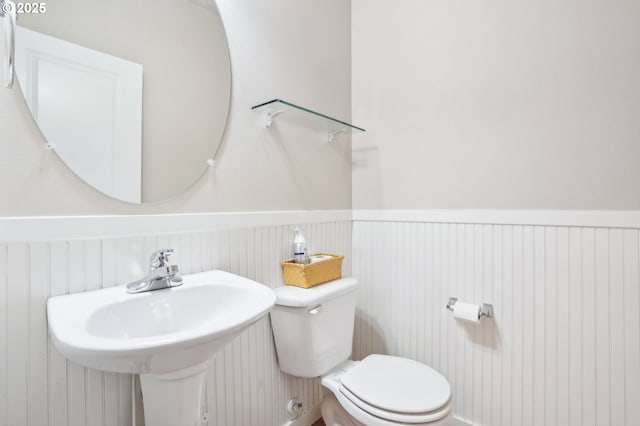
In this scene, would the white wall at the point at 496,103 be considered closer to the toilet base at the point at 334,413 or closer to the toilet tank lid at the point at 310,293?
the toilet tank lid at the point at 310,293

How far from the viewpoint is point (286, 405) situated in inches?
53.9

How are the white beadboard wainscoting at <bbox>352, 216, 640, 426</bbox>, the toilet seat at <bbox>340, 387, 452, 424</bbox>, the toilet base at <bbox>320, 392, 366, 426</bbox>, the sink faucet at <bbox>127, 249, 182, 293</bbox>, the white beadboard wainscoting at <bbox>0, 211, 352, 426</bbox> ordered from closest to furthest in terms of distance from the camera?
the white beadboard wainscoting at <bbox>0, 211, 352, 426</bbox> → the sink faucet at <bbox>127, 249, 182, 293</bbox> → the toilet seat at <bbox>340, 387, 452, 424</bbox> → the white beadboard wainscoting at <bbox>352, 216, 640, 426</bbox> → the toilet base at <bbox>320, 392, 366, 426</bbox>

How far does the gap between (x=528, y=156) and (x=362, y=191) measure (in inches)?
31.1

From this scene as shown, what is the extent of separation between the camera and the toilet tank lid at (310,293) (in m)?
1.18

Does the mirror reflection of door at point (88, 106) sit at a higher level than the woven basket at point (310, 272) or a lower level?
higher

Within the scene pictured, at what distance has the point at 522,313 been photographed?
1295mm

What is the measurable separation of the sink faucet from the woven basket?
0.49 meters

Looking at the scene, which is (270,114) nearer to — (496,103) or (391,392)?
(496,103)

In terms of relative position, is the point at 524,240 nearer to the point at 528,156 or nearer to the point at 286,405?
the point at 528,156

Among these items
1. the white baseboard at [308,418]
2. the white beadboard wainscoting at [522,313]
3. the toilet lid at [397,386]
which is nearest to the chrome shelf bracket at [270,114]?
the white beadboard wainscoting at [522,313]

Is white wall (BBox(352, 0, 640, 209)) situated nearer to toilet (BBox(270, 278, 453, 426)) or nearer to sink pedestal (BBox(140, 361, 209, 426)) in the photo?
toilet (BBox(270, 278, 453, 426))

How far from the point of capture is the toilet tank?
1.20 meters

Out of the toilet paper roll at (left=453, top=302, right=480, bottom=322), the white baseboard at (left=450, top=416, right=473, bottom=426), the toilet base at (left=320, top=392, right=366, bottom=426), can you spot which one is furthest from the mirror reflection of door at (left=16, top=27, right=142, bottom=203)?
the white baseboard at (left=450, top=416, right=473, bottom=426)

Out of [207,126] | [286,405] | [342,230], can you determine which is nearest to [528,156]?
[342,230]
